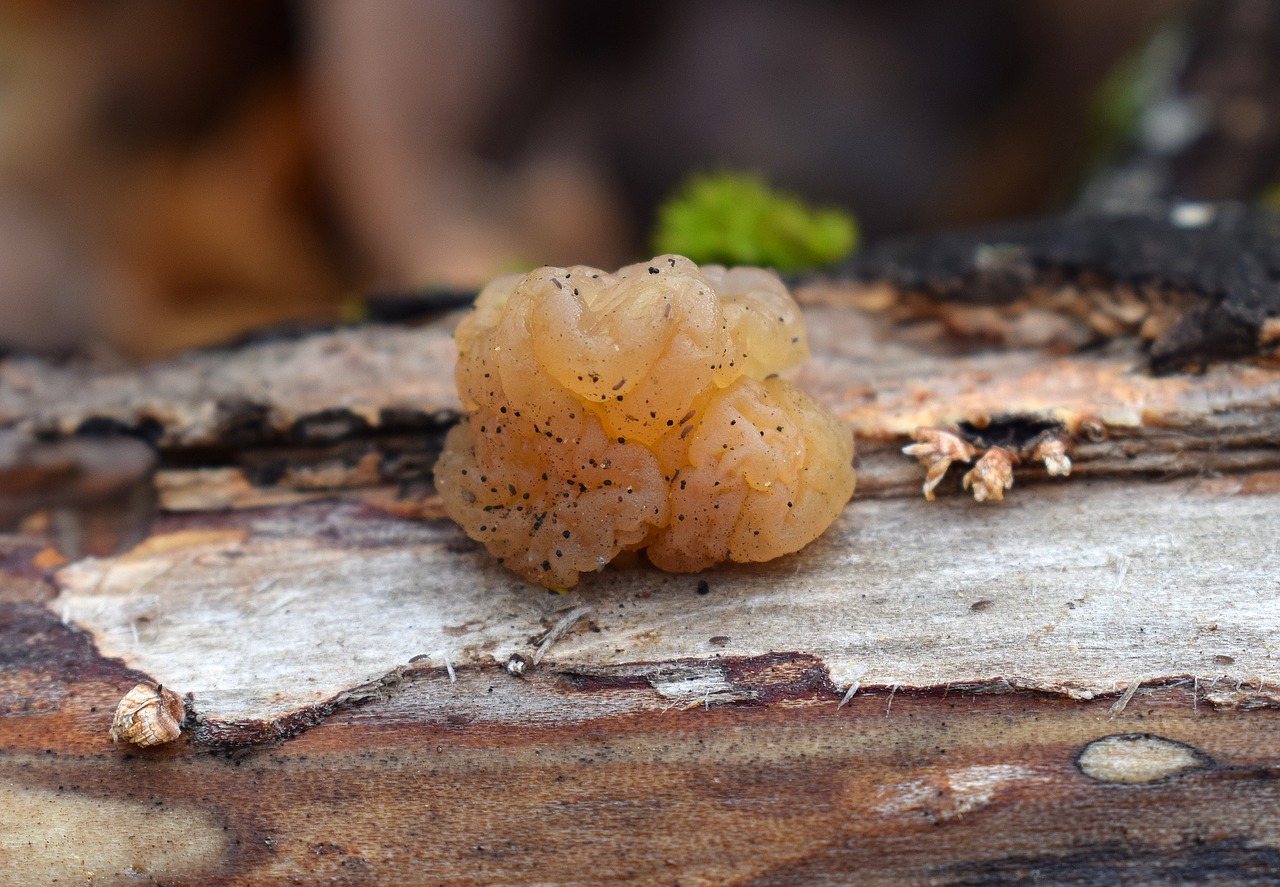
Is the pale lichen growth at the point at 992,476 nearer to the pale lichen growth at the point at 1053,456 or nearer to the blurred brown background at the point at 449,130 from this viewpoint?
the pale lichen growth at the point at 1053,456

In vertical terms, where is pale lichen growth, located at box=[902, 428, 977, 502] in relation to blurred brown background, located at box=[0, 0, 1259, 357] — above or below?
below

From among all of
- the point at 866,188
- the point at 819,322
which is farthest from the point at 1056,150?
the point at 819,322

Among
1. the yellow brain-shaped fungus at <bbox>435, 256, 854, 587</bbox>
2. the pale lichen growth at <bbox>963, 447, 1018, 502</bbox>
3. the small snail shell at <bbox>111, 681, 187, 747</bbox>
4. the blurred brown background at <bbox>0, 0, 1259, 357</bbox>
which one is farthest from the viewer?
the blurred brown background at <bbox>0, 0, 1259, 357</bbox>

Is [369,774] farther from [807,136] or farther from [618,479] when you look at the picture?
[807,136]

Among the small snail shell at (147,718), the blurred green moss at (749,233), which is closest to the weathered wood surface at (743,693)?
the small snail shell at (147,718)

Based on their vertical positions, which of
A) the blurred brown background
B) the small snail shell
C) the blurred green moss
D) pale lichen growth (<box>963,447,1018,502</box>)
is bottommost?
the small snail shell

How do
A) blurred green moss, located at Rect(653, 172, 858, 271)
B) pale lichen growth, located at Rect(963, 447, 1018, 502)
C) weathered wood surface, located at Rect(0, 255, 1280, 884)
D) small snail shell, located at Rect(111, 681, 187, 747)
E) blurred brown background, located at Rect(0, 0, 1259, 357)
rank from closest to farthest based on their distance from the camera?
weathered wood surface, located at Rect(0, 255, 1280, 884), small snail shell, located at Rect(111, 681, 187, 747), pale lichen growth, located at Rect(963, 447, 1018, 502), blurred green moss, located at Rect(653, 172, 858, 271), blurred brown background, located at Rect(0, 0, 1259, 357)

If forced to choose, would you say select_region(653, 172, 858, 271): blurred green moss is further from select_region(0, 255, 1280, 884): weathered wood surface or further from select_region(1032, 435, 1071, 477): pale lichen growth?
select_region(1032, 435, 1071, 477): pale lichen growth

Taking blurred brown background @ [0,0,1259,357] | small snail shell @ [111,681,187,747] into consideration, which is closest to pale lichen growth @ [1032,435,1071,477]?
small snail shell @ [111,681,187,747]
